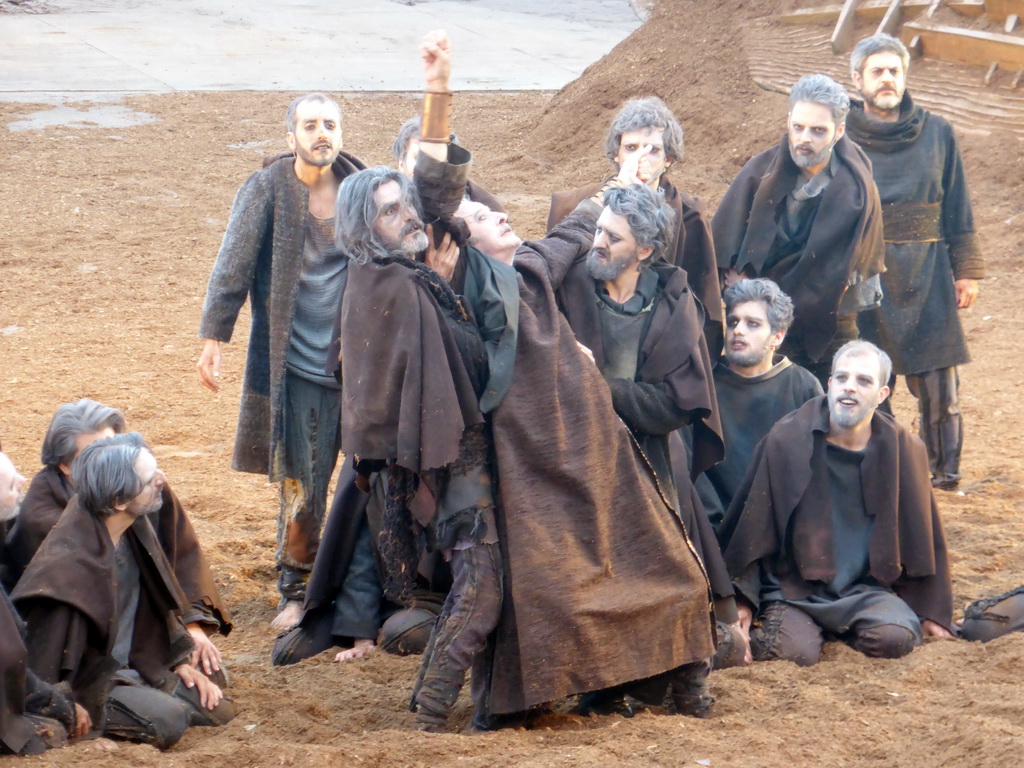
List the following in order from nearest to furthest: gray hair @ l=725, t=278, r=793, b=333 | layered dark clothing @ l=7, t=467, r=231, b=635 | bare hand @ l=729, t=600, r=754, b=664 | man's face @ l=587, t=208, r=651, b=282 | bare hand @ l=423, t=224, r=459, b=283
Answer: bare hand @ l=423, t=224, r=459, b=283 → layered dark clothing @ l=7, t=467, r=231, b=635 → man's face @ l=587, t=208, r=651, b=282 → bare hand @ l=729, t=600, r=754, b=664 → gray hair @ l=725, t=278, r=793, b=333

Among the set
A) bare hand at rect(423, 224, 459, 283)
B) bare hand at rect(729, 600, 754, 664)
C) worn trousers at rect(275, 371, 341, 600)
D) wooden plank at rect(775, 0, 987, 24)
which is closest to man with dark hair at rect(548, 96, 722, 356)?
bare hand at rect(729, 600, 754, 664)

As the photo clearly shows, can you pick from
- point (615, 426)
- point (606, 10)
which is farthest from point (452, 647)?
point (606, 10)

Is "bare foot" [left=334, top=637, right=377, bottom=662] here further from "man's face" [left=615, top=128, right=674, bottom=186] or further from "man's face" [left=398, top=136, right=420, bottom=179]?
"man's face" [left=615, top=128, right=674, bottom=186]

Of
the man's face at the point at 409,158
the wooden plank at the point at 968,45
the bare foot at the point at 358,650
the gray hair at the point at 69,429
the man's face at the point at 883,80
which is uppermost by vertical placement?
the wooden plank at the point at 968,45

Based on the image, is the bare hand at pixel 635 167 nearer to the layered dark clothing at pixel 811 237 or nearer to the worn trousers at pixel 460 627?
the layered dark clothing at pixel 811 237

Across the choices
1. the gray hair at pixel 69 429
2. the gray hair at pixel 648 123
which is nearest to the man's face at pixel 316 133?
the gray hair at pixel 648 123

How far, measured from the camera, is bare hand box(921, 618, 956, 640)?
4875 mm

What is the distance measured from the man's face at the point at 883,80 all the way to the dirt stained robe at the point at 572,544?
2.98 metres

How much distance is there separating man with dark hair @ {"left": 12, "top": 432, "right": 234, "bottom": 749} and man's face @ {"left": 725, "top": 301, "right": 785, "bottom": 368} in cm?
238

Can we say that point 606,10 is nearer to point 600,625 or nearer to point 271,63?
point 271,63

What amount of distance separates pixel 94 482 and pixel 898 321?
4.20 m

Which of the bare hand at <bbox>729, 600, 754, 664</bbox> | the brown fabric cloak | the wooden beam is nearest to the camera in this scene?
the brown fabric cloak

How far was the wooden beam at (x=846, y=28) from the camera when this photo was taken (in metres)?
12.6

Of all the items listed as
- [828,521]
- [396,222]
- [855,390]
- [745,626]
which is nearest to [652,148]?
[855,390]
